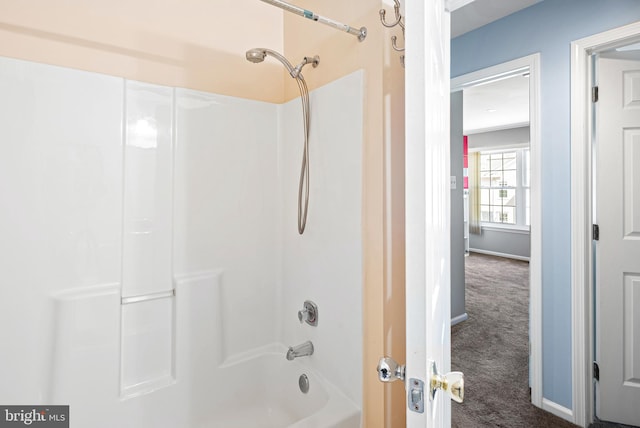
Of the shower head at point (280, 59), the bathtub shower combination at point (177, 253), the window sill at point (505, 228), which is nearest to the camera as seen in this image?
the bathtub shower combination at point (177, 253)

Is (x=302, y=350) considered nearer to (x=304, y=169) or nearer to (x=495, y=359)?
(x=304, y=169)

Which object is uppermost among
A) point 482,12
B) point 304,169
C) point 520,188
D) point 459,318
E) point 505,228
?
point 482,12

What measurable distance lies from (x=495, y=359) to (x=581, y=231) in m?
1.31

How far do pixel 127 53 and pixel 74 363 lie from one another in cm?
134

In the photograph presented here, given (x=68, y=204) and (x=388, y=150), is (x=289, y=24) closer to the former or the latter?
(x=388, y=150)

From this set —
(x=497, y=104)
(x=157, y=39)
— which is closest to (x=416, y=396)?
(x=157, y=39)

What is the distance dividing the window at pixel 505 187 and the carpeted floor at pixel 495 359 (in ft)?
6.82

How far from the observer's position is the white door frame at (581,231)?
1726mm

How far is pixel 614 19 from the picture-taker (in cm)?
163

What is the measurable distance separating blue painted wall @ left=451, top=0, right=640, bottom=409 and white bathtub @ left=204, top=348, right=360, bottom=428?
141 cm

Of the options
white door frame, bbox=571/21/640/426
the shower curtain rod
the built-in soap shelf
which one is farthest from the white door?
the built-in soap shelf

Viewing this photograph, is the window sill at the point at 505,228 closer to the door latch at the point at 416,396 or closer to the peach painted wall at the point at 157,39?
the peach painted wall at the point at 157,39

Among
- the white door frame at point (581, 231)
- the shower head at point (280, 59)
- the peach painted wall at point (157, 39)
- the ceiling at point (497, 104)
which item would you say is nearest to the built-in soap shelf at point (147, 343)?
the peach painted wall at point (157, 39)

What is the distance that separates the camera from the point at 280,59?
1.42 m
